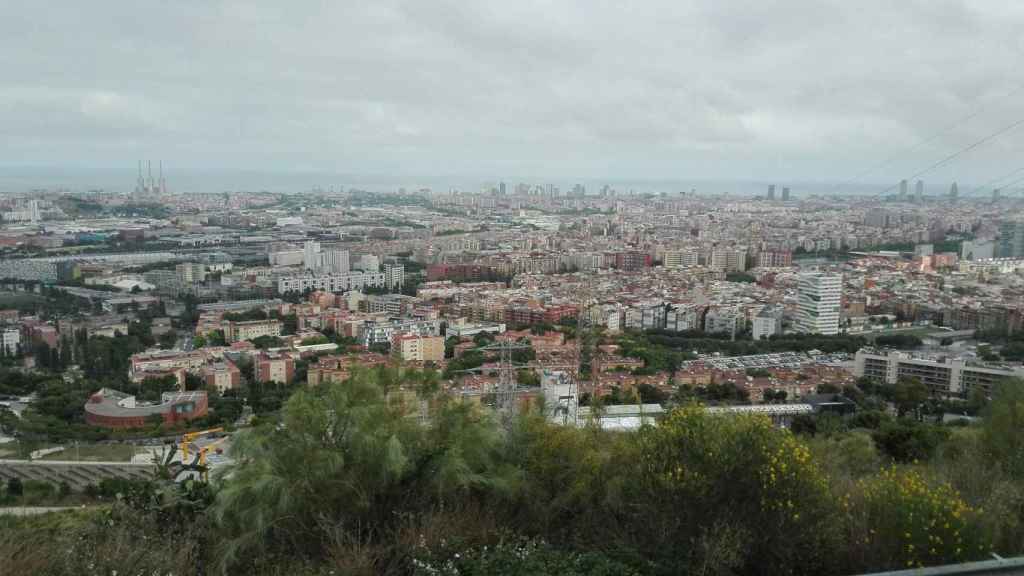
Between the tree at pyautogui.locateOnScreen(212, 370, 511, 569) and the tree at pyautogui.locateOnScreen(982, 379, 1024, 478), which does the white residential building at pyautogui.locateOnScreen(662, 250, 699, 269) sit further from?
the tree at pyautogui.locateOnScreen(212, 370, 511, 569)

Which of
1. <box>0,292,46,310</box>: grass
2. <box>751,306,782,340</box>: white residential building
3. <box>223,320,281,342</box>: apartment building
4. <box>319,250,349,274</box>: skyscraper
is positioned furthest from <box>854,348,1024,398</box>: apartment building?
<box>0,292,46,310</box>: grass

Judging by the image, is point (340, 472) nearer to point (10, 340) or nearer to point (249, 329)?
point (249, 329)

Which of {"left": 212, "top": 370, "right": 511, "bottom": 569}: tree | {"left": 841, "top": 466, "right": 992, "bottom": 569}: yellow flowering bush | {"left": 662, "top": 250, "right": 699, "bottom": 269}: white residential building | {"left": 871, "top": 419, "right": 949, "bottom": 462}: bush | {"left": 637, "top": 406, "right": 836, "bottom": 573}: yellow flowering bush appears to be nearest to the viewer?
{"left": 841, "top": 466, "right": 992, "bottom": 569}: yellow flowering bush

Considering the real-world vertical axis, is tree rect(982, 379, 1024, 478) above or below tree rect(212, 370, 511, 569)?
below

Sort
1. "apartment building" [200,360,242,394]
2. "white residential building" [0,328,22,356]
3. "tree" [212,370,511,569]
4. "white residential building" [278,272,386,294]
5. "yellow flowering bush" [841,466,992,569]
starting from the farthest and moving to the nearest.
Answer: "white residential building" [278,272,386,294] → "white residential building" [0,328,22,356] → "apartment building" [200,360,242,394] → "tree" [212,370,511,569] → "yellow flowering bush" [841,466,992,569]

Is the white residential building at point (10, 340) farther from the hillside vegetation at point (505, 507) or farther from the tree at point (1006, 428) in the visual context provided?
the tree at point (1006, 428)

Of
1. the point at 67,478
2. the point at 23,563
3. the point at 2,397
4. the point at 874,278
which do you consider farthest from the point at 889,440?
the point at 874,278

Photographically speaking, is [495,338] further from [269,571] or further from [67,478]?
[269,571]
